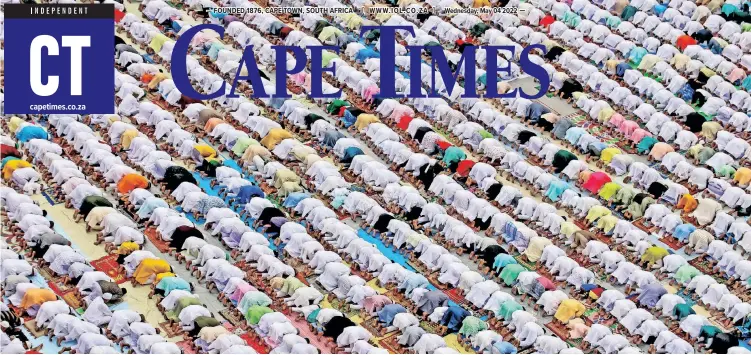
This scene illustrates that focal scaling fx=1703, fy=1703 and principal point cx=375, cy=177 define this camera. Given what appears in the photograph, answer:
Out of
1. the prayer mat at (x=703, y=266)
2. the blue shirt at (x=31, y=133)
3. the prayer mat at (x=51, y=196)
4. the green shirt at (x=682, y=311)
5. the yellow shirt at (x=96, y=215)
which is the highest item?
the blue shirt at (x=31, y=133)

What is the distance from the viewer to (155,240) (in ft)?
174

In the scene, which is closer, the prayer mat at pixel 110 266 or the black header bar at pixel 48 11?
the prayer mat at pixel 110 266

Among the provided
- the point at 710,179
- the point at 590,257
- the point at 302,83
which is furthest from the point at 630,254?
the point at 302,83

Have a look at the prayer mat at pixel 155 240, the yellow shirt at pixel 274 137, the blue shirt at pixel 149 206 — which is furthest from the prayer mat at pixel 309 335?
the yellow shirt at pixel 274 137

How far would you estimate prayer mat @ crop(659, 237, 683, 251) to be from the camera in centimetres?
5412

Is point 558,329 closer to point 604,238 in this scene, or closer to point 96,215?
point 604,238

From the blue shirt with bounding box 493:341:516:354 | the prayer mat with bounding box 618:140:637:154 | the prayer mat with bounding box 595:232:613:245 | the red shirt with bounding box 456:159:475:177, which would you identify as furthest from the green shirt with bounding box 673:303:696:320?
the prayer mat with bounding box 618:140:637:154

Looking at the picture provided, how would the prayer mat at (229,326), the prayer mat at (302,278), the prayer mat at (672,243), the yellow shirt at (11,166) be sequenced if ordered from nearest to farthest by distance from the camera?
the prayer mat at (229,326)
the prayer mat at (302,278)
the prayer mat at (672,243)
the yellow shirt at (11,166)

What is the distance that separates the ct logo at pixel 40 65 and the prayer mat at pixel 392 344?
52.0 feet

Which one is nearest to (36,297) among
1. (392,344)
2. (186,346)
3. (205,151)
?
(186,346)

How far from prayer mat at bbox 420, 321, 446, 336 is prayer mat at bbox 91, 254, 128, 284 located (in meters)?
9.10

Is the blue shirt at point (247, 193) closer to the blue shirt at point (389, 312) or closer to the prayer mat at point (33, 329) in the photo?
the blue shirt at point (389, 312)

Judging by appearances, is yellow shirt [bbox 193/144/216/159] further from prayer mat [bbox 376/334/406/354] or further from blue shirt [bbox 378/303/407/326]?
prayer mat [bbox 376/334/406/354]

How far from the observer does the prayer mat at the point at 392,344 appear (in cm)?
4906
